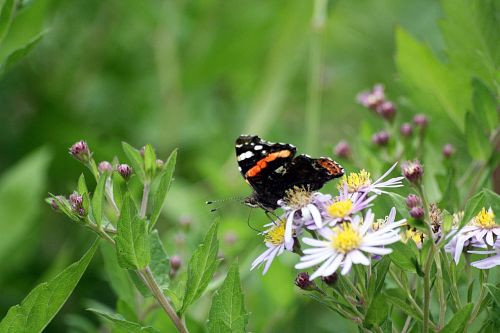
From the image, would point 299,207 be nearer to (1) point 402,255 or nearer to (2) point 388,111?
(1) point 402,255

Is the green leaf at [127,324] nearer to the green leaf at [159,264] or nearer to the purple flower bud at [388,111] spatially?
the green leaf at [159,264]

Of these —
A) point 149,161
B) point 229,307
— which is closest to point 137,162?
point 149,161

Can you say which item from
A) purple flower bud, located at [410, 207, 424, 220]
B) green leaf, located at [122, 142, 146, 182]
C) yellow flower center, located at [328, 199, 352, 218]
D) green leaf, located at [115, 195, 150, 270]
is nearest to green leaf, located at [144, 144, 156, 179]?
green leaf, located at [122, 142, 146, 182]

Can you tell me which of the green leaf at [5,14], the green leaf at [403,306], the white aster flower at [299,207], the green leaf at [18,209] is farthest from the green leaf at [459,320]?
the green leaf at [18,209]

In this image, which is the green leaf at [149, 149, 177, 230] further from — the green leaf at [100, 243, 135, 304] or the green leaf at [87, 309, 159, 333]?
the green leaf at [100, 243, 135, 304]

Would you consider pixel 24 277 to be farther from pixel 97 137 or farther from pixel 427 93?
pixel 427 93
